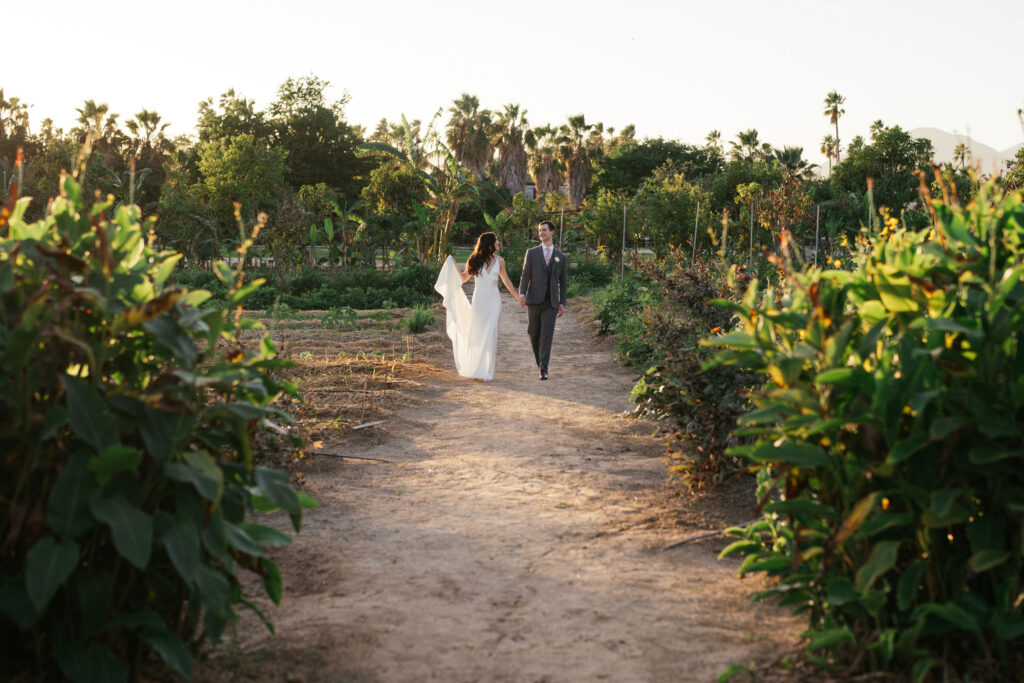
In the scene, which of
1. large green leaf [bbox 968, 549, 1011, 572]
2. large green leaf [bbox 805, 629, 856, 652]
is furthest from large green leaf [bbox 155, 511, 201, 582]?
large green leaf [bbox 968, 549, 1011, 572]

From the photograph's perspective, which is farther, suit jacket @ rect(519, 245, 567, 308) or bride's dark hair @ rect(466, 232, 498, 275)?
suit jacket @ rect(519, 245, 567, 308)

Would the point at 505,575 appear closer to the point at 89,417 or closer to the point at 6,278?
the point at 89,417

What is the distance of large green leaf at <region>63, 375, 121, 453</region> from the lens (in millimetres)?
2225

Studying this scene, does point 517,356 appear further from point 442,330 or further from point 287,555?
point 287,555

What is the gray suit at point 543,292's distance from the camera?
1031 cm

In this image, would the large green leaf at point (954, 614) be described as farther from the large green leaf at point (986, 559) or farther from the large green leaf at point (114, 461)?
the large green leaf at point (114, 461)

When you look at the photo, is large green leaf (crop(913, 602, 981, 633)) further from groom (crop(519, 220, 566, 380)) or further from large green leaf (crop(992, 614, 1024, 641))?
groom (crop(519, 220, 566, 380))

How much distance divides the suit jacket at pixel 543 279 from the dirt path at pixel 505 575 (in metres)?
3.63

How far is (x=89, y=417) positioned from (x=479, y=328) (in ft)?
26.3

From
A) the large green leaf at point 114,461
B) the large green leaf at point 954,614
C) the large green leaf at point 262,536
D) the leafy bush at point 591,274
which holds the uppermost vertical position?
the leafy bush at point 591,274

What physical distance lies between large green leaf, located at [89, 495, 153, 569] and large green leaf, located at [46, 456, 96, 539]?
0.17 feet

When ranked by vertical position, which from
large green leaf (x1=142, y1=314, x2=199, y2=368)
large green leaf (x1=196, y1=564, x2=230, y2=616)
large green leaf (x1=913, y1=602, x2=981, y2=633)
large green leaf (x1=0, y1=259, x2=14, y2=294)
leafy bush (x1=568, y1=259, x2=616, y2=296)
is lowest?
large green leaf (x1=913, y1=602, x2=981, y2=633)

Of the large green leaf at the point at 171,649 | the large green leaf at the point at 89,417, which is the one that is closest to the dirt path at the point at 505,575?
the large green leaf at the point at 171,649

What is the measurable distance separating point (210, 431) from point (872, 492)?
2.10 m
